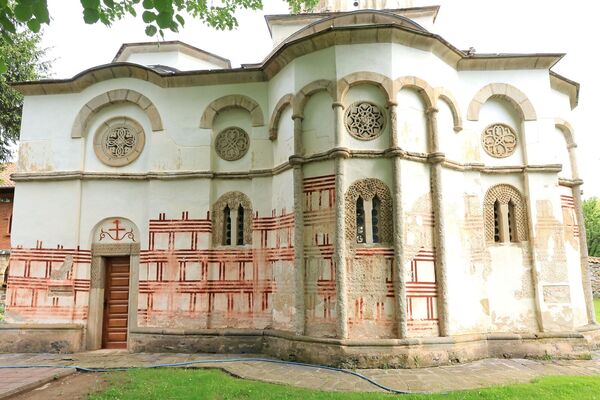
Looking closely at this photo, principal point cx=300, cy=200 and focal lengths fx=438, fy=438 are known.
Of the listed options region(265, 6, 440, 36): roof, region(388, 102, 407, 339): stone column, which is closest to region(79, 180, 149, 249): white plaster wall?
region(388, 102, 407, 339): stone column

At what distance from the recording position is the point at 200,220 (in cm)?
1013

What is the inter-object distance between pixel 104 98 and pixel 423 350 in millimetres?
9182

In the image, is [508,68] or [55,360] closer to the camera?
[55,360]

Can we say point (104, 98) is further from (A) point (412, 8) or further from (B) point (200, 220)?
(A) point (412, 8)

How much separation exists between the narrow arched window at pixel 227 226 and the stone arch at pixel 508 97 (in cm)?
602

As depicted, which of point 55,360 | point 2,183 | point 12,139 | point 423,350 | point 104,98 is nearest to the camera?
point 423,350

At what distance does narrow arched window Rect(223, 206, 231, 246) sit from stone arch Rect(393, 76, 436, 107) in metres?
4.63

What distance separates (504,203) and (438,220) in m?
2.20

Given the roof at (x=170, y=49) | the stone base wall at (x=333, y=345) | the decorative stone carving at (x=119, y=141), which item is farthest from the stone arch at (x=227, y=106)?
the stone base wall at (x=333, y=345)

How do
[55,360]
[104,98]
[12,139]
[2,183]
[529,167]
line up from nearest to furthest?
1. [55,360]
2. [529,167]
3. [104,98]
4. [12,139]
5. [2,183]

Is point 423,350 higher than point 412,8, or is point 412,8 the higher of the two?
point 412,8

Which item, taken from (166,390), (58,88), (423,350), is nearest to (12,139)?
(58,88)

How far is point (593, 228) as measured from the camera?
124 feet

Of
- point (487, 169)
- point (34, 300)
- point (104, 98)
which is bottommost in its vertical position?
point (34, 300)
